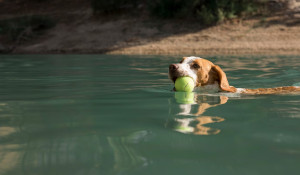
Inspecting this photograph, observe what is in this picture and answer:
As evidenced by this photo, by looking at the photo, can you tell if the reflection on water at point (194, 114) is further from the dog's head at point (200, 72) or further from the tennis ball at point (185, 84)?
the dog's head at point (200, 72)

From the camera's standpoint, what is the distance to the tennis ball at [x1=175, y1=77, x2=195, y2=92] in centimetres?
476

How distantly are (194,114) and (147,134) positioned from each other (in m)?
0.83

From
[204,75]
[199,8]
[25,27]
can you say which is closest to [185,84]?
[204,75]

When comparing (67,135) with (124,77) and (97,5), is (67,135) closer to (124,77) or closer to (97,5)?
(124,77)

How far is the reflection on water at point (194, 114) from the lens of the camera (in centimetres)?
278

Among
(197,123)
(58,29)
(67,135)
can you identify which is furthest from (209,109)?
(58,29)

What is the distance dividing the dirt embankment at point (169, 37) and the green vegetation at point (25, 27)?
20.8 inches

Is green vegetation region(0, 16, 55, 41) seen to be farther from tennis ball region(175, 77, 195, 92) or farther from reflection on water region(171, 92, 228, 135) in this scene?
reflection on water region(171, 92, 228, 135)

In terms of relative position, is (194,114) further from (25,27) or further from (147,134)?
(25,27)

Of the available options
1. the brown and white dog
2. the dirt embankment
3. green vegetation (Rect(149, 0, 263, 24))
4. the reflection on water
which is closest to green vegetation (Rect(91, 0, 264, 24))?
green vegetation (Rect(149, 0, 263, 24))

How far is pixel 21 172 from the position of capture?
1.95 m

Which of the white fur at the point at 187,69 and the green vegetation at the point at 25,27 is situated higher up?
the green vegetation at the point at 25,27

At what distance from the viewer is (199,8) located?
2009 centimetres

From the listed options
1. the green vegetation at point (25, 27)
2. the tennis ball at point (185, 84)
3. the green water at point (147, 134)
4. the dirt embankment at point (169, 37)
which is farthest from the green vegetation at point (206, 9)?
the green water at point (147, 134)
